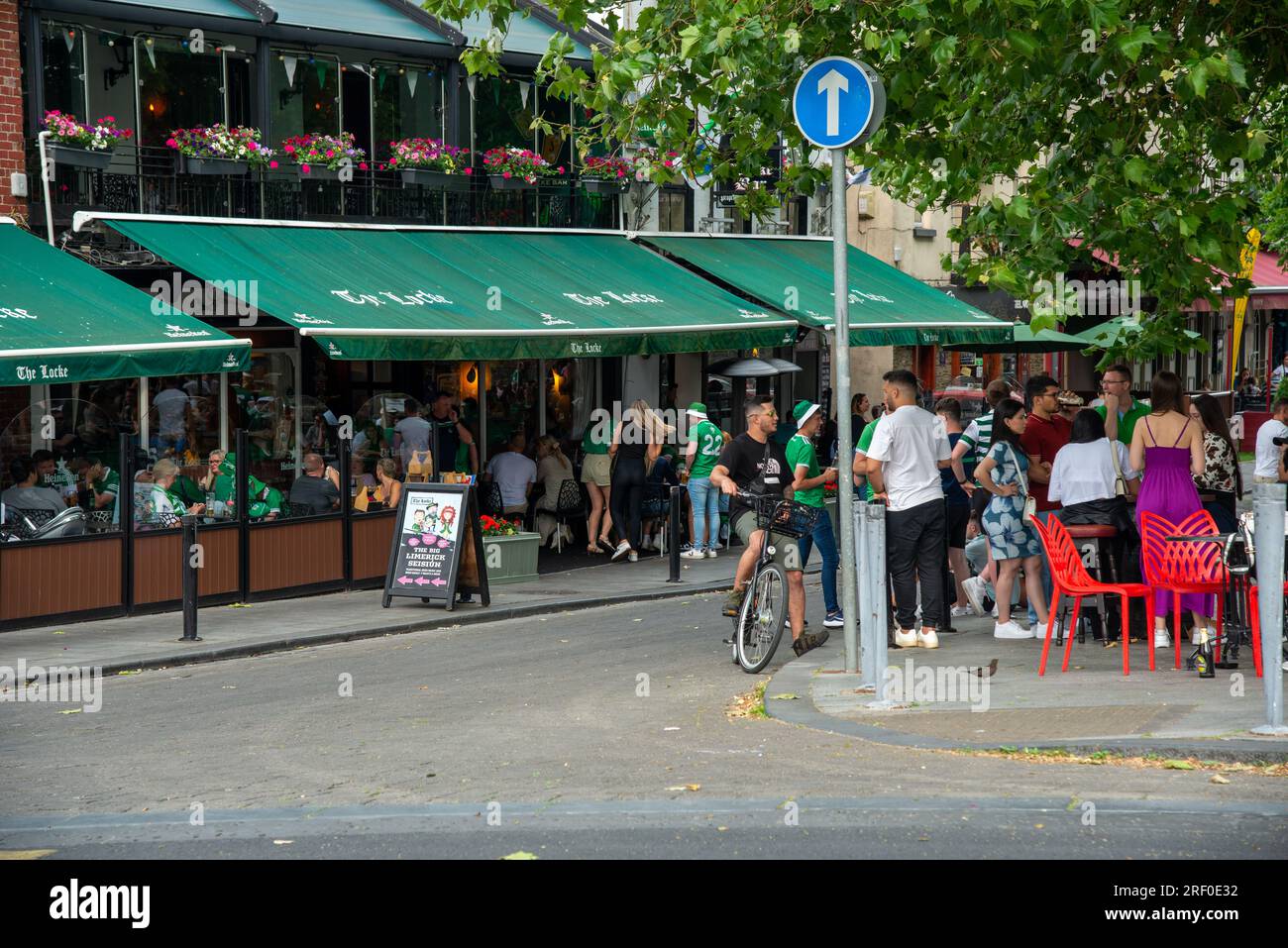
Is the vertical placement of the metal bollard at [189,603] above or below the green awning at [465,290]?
below

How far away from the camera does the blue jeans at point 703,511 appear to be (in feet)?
62.0

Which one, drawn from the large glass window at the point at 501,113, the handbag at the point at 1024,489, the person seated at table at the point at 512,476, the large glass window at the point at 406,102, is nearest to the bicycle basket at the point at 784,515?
the handbag at the point at 1024,489

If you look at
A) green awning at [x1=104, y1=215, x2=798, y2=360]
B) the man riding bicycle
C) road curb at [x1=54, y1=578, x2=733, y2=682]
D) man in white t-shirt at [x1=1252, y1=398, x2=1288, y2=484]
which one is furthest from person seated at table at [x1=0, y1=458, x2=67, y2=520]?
man in white t-shirt at [x1=1252, y1=398, x2=1288, y2=484]

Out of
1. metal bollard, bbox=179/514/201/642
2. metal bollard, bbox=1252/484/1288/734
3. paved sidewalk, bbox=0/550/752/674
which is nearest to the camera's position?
metal bollard, bbox=1252/484/1288/734

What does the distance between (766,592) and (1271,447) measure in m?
7.19

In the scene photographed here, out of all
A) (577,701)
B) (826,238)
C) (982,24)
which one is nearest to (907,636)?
(577,701)

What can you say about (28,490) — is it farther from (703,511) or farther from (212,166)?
(703,511)

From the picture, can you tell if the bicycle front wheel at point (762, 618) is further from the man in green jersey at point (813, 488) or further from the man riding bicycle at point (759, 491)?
the man in green jersey at point (813, 488)

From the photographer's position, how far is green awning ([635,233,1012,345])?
70.8 ft

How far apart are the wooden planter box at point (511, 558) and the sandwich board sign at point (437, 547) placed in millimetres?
1368

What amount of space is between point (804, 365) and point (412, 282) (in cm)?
1009

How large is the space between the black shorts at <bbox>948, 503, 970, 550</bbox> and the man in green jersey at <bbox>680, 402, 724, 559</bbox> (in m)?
5.87

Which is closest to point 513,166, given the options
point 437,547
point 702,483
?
point 702,483

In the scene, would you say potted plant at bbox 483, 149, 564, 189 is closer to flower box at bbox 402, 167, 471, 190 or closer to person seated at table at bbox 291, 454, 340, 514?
flower box at bbox 402, 167, 471, 190
